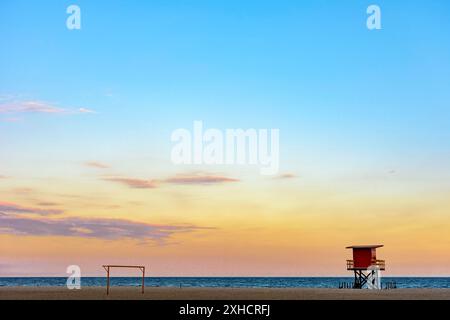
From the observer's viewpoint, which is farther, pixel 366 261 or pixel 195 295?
pixel 366 261

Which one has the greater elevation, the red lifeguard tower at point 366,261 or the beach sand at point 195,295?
the red lifeguard tower at point 366,261

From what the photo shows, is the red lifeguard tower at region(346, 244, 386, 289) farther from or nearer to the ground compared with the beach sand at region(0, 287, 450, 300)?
farther from the ground

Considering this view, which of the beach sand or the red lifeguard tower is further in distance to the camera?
the red lifeguard tower

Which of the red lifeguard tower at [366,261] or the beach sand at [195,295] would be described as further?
the red lifeguard tower at [366,261]
